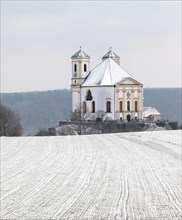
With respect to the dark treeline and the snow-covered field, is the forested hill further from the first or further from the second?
the snow-covered field

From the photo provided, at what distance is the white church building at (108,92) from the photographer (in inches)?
2896

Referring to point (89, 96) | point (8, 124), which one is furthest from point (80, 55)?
point (8, 124)

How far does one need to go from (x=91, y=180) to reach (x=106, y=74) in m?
59.6

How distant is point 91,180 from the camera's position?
1587 cm

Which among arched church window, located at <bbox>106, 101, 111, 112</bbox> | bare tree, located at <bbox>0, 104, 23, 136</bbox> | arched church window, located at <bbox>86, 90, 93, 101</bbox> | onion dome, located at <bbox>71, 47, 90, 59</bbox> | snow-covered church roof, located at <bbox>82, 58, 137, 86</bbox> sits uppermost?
onion dome, located at <bbox>71, 47, 90, 59</bbox>

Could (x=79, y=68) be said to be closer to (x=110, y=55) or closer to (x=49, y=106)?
(x=110, y=55)

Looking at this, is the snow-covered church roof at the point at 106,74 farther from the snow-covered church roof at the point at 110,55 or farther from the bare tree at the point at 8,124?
the bare tree at the point at 8,124

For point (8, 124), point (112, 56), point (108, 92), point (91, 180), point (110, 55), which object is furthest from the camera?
point (112, 56)

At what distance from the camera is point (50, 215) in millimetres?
11930

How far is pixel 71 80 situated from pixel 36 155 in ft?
186

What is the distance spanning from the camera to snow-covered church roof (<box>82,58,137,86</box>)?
74588mm

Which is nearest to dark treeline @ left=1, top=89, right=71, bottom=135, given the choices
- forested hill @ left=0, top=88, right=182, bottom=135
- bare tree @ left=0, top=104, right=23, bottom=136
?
forested hill @ left=0, top=88, right=182, bottom=135

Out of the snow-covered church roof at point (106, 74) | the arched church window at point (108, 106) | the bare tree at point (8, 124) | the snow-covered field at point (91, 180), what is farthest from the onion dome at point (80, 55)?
the snow-covered field at point (91, 180)

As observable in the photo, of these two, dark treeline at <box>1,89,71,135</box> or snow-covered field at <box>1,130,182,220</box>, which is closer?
snow-covered field at <box>1,130,182,220</box>
